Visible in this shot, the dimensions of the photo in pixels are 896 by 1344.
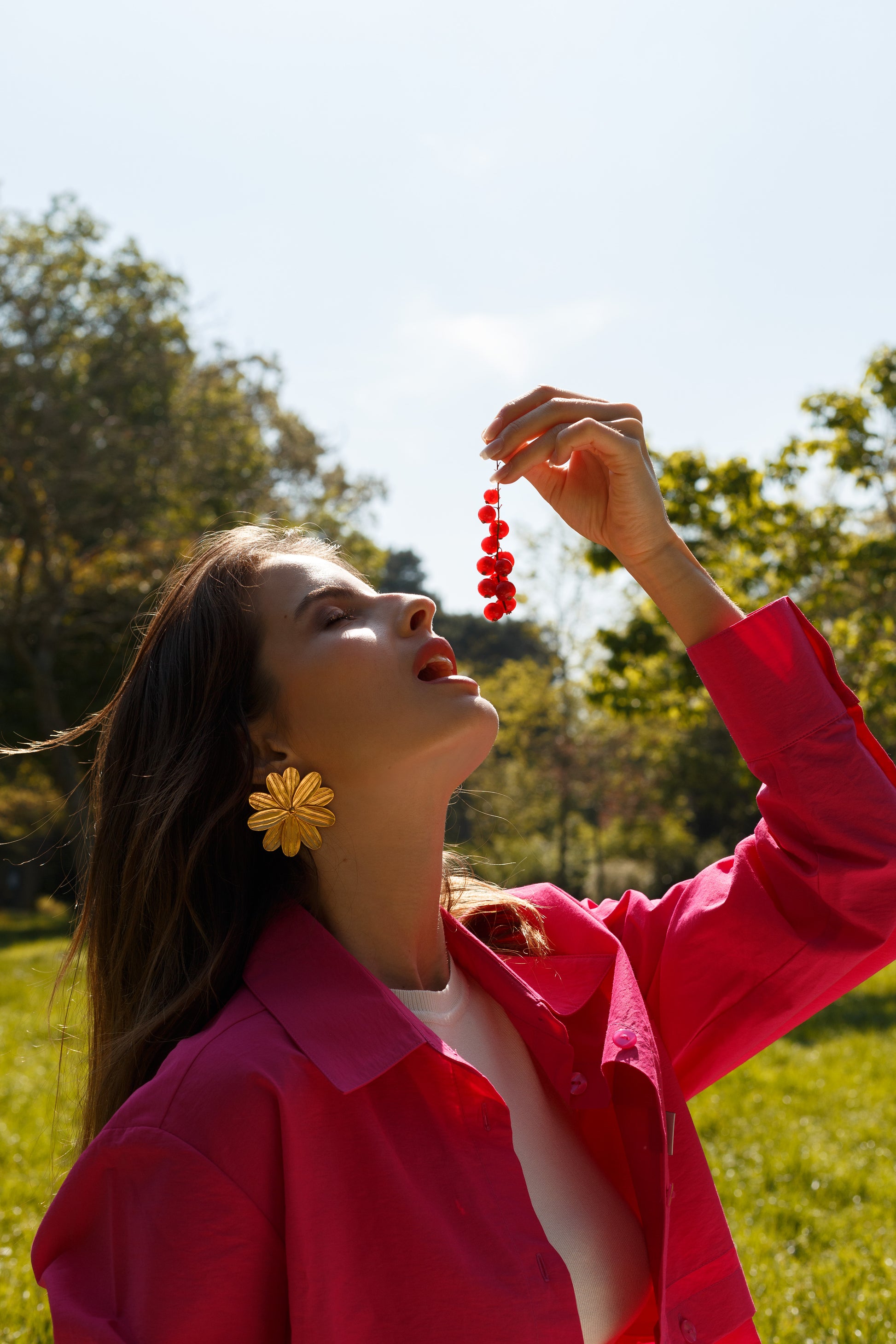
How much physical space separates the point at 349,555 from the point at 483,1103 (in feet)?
25.2

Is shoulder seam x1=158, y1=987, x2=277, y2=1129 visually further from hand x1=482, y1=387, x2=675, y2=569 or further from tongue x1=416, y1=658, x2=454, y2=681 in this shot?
hand x1=482, y1=387, x2=675, y2=569

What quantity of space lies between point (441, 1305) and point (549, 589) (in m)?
18.7

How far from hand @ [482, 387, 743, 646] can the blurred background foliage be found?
87 cm

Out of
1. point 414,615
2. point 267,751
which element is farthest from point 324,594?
point 267,751

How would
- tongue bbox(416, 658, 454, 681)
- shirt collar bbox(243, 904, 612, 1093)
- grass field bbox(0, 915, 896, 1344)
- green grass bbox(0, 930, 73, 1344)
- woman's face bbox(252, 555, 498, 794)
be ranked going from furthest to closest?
grass field bbox(0, 915, 896, 1344)
green grass bbox(0, 930, 73, 1344)
tongue bbox(416, 658, 454, 681)
woman's face bbox(252, 555, 498, 794)
shirt collar bbox(243, 904, 612, 1093)

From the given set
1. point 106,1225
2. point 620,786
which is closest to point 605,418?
point 106,1225

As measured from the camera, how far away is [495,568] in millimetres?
2135

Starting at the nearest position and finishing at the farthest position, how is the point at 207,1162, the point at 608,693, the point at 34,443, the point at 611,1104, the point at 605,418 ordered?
1. the point at 207,1162
2. the point at 611,1104
3. the point at 605,418
4. the point at 608,693
5. the point at 34,443

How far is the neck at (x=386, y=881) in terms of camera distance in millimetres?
1844

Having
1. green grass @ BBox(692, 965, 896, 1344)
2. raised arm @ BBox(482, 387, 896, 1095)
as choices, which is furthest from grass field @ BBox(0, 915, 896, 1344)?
raised arm @ BBox(482, 387, 896, 1095)

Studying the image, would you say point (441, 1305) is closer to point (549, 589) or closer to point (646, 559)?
point (646, 559)

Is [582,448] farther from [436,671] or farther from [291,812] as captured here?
[291,812]

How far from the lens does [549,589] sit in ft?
65.1

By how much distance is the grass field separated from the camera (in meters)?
3.53
